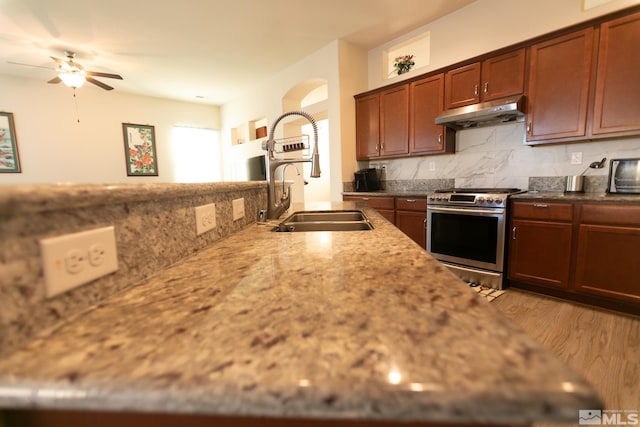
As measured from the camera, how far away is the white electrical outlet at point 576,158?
2.41 meters

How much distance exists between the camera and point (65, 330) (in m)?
0.38

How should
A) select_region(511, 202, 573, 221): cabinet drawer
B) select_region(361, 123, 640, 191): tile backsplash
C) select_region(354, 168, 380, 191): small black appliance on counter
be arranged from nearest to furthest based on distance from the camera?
1. select_region(511, 202, 573, 221): cabinet drawer
2. select_region(361, 123, 640, 191): tile backsplash
3. select_region(354, 168, 380, 191): small black appliance on counter

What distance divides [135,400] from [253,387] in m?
0.12

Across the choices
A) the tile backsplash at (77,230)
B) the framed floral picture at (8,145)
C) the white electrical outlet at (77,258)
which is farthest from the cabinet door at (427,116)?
the framed floral picture at (8,145)

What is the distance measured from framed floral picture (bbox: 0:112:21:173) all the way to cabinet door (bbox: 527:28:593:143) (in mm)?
6924

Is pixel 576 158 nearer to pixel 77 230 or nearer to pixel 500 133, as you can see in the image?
pixel 500 133

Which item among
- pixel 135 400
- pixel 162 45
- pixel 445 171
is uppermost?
pixel 162 45

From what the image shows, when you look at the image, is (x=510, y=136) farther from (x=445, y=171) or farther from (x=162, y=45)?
(x=162, y=45)

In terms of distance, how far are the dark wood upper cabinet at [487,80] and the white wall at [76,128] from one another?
548 cm

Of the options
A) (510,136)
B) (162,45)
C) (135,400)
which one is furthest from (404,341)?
(162,45)

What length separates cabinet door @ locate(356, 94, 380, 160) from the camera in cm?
365

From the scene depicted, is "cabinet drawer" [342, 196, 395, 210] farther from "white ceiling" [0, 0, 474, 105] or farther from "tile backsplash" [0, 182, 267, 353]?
"tile backsplash" [0, 182, 267, 353]

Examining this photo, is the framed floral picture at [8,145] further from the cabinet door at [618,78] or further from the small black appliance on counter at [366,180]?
the cabinet door at [618,78]

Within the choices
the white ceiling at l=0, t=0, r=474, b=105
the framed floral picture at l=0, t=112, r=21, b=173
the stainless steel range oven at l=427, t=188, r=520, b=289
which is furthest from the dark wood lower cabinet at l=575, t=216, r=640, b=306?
the framed floral picture at l=0, t=112, r=21, b=173
